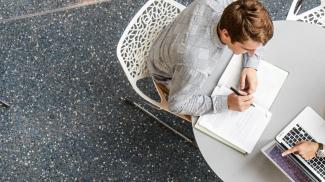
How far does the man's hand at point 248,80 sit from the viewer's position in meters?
1.63

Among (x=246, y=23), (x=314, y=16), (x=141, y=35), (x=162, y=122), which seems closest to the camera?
(x=246, y=23)

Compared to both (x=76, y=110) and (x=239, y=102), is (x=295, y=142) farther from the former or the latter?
(x=76, y=110)

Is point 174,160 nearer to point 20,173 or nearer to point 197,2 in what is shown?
point 20,173

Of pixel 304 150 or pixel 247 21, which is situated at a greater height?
pixel 247 21

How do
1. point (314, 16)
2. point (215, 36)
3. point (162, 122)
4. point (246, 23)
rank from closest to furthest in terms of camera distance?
point (246, 23) → point (215, 36) → point (314, 16) → point (162, 122)

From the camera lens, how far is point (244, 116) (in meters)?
1.63

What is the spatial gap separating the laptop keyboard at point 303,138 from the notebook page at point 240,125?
0.09 meters

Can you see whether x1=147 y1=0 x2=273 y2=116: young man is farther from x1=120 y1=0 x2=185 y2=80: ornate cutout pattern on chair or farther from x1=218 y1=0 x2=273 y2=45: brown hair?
x1=120 y1=0 x2=185 y2=80: ornate cutout pattern on chair

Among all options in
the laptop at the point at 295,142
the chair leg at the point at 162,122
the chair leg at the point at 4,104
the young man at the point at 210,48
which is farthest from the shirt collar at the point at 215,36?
the chair leg at the point at 4,104

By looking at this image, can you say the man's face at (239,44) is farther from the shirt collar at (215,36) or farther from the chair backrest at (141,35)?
the chair backrest at (141,35)

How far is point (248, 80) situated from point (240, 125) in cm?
17

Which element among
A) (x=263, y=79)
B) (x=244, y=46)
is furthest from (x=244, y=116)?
(x=244, y=46)

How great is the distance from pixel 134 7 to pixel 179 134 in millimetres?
770

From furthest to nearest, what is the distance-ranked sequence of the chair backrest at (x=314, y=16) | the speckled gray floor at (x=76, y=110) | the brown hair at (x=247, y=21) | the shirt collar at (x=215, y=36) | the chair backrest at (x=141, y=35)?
1. the speckled gray floor at (x=76, y=110)
2. the chair backrest at (x=314, y=16)
3. the chair backrest at (x=141, y=35)
4. the shirt collar at (x=215, y=36)
5. the brown hair at (x=247, y=21)
